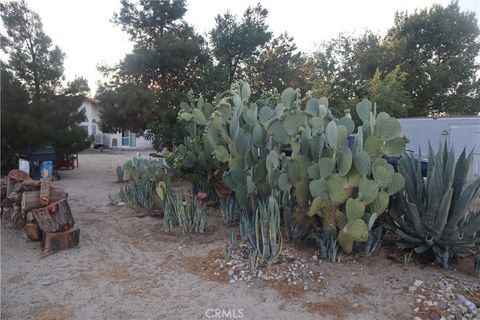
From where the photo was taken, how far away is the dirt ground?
250 cm

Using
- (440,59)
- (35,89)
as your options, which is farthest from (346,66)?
(35,89)

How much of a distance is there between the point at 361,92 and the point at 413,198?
16.1 metres

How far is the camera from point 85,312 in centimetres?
251

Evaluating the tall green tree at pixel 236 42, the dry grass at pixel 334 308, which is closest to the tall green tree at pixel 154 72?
the tall green tree at pixel 236 42

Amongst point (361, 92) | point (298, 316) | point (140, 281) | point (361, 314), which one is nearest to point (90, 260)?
point (140, 281)

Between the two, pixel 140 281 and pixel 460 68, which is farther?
pixel 460 68

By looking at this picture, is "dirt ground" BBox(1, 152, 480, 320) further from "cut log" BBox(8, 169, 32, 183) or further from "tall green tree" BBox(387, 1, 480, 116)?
"tall green tree" BBox(387, 1, 480, 116)

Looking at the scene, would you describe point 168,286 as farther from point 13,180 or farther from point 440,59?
point 440,59

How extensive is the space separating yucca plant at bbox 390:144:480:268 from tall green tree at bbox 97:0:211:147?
6.55 metres

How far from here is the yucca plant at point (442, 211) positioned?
2.98m

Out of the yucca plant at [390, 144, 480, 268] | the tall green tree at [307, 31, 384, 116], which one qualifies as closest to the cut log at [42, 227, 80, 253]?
the yucca plant at [390, 144, 480, 268]

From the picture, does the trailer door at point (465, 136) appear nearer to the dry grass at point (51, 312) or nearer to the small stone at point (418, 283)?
the small stone at point (418, 283)

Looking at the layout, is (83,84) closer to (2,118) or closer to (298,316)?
(2,118)

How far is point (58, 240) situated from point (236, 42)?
783 centimetres
